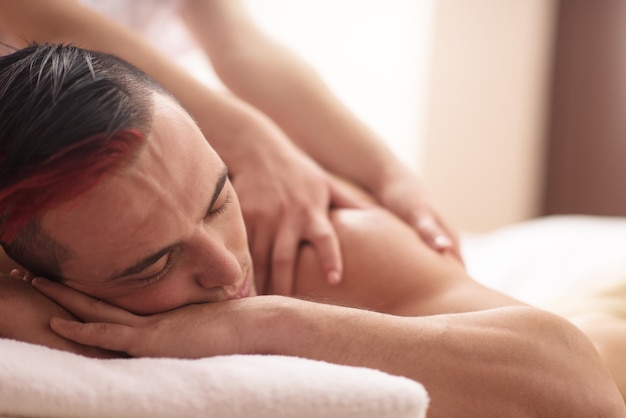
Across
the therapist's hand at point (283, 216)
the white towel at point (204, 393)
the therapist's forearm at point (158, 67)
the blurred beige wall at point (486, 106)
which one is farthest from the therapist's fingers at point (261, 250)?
the blurred beige wall at point (486, 106)

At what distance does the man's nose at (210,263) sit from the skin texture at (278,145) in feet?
1.01

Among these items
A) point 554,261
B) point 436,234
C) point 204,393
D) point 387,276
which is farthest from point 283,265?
point 554,261

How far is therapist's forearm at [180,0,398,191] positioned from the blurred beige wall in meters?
1.77

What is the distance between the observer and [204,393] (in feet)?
2.00

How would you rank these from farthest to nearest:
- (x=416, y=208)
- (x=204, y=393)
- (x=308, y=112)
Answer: (x=308, y=112) → (x=416, y=208) → (x=204, y=393)

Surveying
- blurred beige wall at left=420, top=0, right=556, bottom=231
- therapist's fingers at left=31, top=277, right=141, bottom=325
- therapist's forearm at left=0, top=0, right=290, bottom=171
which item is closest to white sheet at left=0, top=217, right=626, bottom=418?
therapist's fingers at left=31, top=277, right=141, bottom=325

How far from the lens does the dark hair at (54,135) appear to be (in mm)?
703

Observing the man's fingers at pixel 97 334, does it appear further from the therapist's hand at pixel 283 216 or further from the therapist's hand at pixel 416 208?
the therapist's hand at pixel 416 208

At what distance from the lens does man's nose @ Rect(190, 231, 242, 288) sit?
2.60 feet

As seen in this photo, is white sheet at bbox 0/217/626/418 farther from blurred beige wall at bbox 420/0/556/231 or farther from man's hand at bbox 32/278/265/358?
blurred beige wall at bbox 420/0/556/231

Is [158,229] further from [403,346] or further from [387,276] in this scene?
[387,276]

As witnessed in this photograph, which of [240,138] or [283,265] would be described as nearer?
[283,265]

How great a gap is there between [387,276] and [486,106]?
238 centimetres

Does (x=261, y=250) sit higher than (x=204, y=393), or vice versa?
(x=204, y=393)
